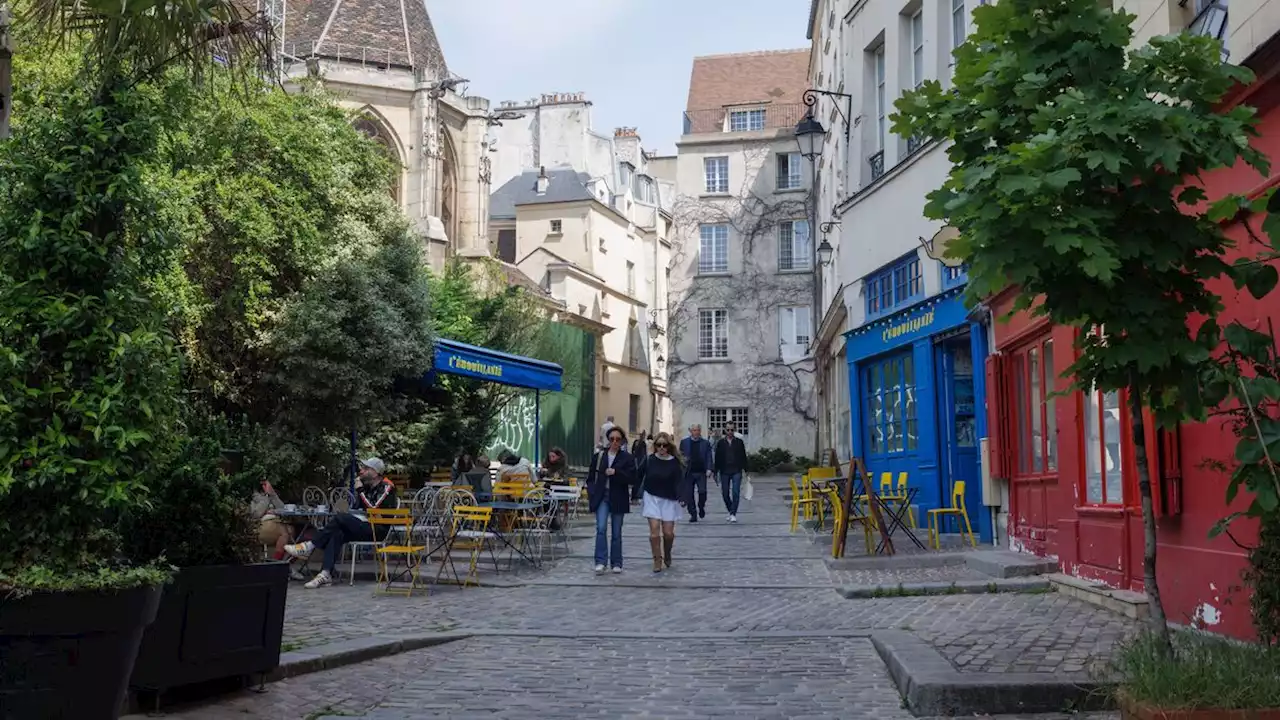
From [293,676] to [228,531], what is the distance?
1.42m

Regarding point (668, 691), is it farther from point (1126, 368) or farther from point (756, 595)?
point (756, 595)

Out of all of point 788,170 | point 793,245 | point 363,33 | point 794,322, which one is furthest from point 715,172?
point 363,33

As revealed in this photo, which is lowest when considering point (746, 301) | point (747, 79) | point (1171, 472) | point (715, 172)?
point (1171, 472)

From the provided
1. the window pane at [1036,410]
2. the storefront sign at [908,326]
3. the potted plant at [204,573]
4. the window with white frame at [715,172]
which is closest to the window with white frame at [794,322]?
the window with white frame at [715,172]

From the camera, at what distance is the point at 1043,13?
19.3 feet

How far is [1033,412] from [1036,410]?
17 cm

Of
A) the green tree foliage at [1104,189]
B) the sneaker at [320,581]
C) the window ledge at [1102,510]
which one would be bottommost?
the sneaker at [320,581]

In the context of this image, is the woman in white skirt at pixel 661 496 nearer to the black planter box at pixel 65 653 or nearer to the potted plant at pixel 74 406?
the potted plant at pixel 74 406

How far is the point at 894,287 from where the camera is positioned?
19.7 meters

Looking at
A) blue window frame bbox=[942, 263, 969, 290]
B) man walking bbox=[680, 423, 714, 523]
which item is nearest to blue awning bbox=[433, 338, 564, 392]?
man walking bbox=[680, 423, 714, 523]

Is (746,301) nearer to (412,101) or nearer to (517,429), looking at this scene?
(517,429)

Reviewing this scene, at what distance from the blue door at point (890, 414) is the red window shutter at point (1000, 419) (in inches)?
145

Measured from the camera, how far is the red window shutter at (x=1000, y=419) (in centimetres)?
1371

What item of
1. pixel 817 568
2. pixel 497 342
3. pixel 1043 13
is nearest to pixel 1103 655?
A: pixel 1043 13
